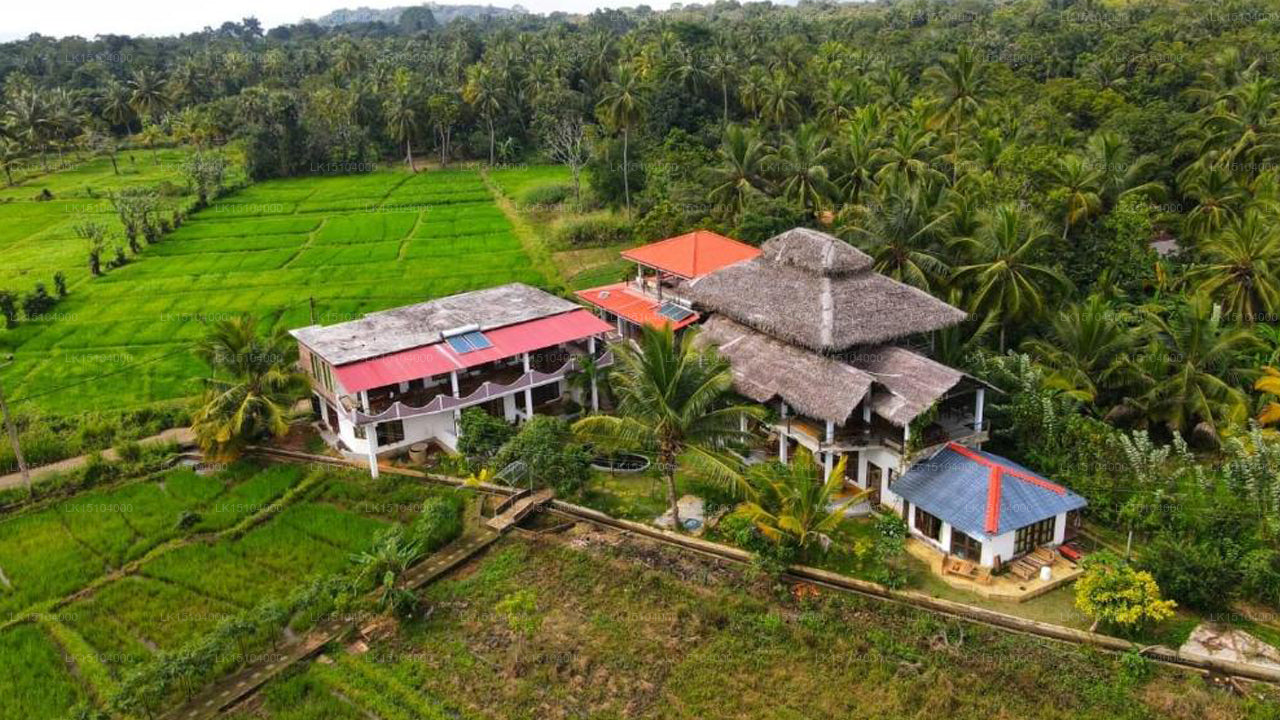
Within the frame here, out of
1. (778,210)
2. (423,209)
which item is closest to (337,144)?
(423,209)

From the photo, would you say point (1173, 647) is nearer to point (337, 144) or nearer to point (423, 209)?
point (423, 209)

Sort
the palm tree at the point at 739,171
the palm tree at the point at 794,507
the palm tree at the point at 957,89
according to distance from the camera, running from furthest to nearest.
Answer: the palm tree at the point at 957,89 < the palm tree at the point at 739,171 < the palm tree at the point at 794,507

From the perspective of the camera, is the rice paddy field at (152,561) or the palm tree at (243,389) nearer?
the rice paddy field at (152,561)

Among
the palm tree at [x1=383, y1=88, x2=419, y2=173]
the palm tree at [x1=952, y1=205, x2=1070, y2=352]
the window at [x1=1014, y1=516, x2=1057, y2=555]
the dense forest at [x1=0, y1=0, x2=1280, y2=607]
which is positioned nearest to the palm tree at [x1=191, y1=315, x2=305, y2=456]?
the dense forest at [x1=0, y1=0, x2=1280, y2=607]

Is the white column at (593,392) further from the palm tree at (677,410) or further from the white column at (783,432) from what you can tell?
the palm tree at (677,410)

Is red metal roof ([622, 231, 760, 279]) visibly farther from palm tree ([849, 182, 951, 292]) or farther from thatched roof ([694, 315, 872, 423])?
thatched roof ([694, 315, 872, 423])

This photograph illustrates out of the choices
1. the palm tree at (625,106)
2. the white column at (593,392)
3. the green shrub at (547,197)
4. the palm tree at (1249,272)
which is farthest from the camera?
the green shrub at (547,197)

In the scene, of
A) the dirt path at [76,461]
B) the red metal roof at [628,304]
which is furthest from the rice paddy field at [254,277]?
the red metal roof at [628,304]
